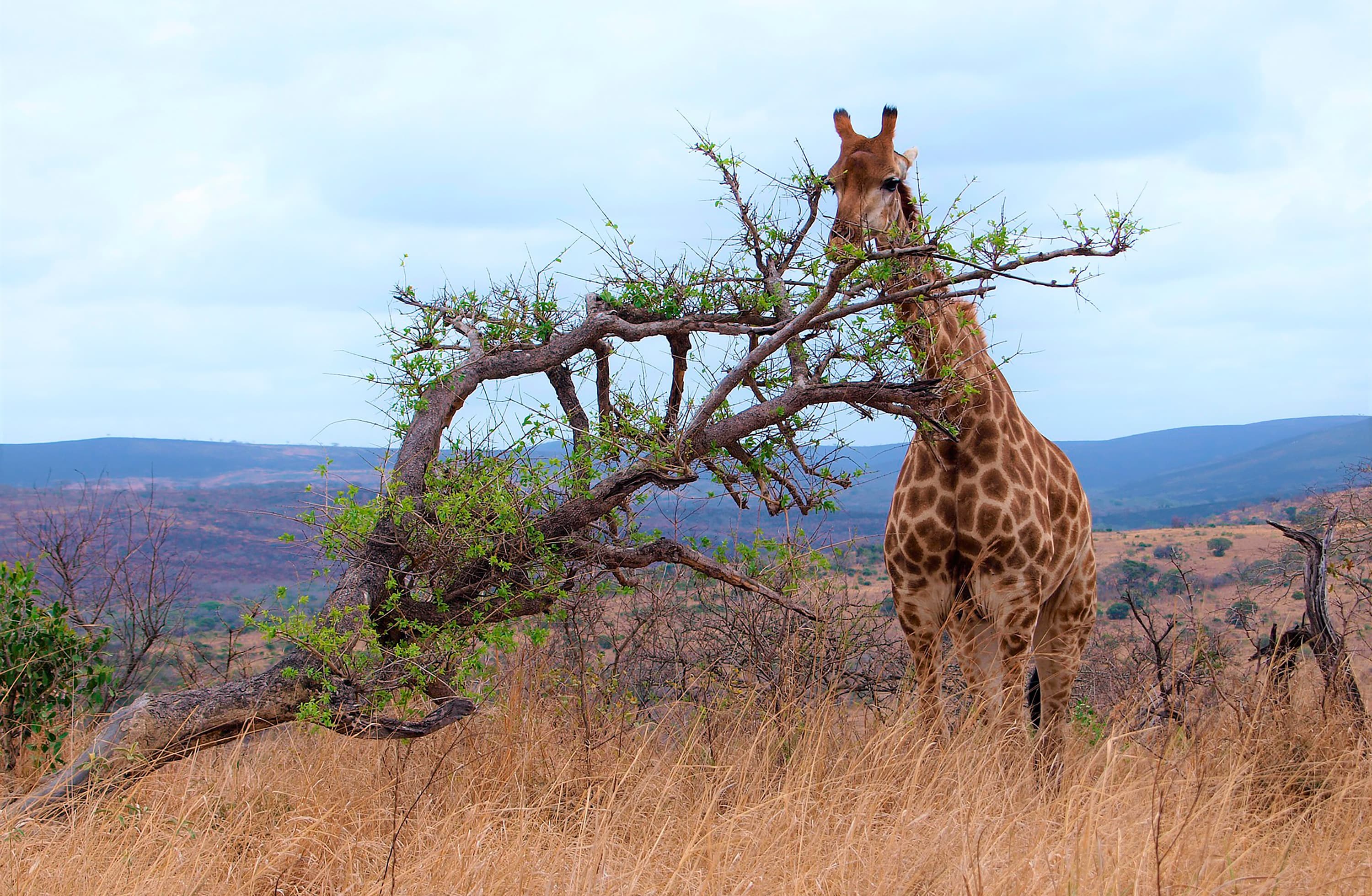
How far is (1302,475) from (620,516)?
9605cm

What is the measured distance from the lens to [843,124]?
17.6 ft

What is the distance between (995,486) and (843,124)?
203 centimetres

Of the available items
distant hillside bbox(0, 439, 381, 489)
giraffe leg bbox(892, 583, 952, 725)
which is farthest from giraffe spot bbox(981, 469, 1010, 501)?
distant hillside bbox(0, 439, 381, 489)

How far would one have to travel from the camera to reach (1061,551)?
579 cm

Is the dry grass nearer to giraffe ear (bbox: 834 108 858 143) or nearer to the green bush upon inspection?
the green bush

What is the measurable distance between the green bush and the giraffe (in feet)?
14.8

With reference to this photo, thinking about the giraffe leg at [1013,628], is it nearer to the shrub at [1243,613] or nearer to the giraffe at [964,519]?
the giraffe at [964,519]

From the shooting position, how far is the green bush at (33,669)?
5582mm

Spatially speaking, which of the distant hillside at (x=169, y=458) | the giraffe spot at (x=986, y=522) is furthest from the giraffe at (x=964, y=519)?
the distant hillside at (x=169, y=458)

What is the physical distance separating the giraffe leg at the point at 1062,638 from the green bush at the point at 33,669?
17.7ft

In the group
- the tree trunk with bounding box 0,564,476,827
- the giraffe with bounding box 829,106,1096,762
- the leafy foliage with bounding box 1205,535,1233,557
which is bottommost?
the leafy foliage with bounding box 1205,535,1233,557

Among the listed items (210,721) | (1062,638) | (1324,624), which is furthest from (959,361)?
(210,721)

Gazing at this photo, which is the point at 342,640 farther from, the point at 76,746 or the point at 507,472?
the point at 76,746

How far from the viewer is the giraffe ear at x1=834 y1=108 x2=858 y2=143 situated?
17.4 feet
